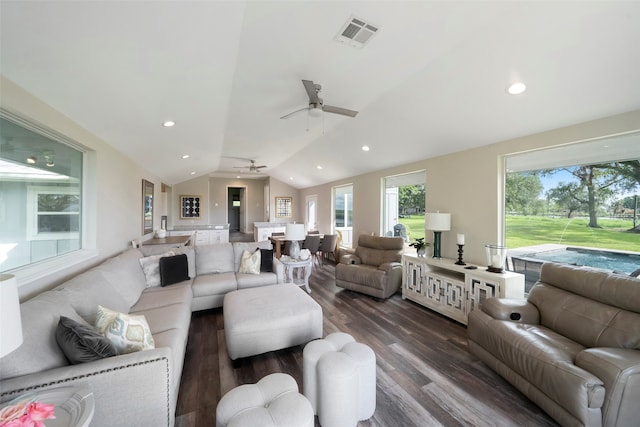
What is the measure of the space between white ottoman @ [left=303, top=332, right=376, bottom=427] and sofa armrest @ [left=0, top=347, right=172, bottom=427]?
891mm

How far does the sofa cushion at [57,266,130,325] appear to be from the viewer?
71.6 inches

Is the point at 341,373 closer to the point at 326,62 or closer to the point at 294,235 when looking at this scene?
the point at 326,62

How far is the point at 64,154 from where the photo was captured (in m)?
2.45

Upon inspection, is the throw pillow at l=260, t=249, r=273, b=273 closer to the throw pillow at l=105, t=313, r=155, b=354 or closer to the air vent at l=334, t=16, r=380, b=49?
the throw pillow at l=105, t=313, r=155, b=354

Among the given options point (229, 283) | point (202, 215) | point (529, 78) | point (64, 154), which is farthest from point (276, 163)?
point (529, 78)

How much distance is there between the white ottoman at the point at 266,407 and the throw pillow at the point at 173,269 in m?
2.33

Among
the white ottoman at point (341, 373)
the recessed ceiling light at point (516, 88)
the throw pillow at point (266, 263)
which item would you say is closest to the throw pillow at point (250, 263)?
the throw pillow at point (266, 263)

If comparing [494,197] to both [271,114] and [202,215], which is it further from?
[202,215]

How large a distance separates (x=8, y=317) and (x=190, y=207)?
8647 mm

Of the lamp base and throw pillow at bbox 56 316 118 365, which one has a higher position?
the lamp base

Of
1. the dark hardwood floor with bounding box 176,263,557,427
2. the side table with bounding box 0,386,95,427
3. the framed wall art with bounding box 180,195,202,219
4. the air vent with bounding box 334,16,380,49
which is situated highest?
the air vent with bounding box 334,16,380,49

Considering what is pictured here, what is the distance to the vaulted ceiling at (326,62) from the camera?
5.04ft

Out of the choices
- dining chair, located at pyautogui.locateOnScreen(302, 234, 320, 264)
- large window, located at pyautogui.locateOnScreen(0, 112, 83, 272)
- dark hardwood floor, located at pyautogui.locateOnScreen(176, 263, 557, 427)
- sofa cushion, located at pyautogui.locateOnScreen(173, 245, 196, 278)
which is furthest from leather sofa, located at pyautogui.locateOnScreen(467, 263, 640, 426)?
dining chair, located at pyautogui.locateOnScreen(302, 234, 320, 264)

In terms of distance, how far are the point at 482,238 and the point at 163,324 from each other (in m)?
3.95
